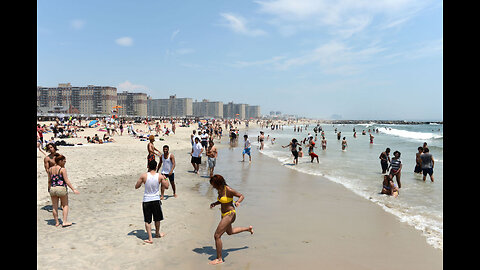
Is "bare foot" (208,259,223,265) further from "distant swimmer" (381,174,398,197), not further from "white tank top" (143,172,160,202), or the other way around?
"distant swimmer" (381,174,398,197)

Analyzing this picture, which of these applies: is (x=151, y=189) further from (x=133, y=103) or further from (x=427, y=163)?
(x=133, y=103)

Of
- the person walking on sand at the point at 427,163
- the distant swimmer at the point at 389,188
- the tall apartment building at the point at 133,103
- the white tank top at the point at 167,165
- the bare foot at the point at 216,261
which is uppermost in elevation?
the tall apartment building at the point at 133,103

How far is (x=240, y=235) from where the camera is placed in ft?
19.4

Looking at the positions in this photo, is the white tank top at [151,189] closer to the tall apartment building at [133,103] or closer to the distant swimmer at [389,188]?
the distant swimmer at [389,188]

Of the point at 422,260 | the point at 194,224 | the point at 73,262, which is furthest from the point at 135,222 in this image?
the point at 422,260

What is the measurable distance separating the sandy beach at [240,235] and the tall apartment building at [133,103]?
523 feet

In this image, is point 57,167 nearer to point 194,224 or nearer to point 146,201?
point 146,201

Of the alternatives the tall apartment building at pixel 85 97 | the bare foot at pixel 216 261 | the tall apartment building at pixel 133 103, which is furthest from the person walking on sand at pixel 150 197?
the tall apartment building at pixel 133 103

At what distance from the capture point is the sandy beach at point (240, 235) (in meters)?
4.69

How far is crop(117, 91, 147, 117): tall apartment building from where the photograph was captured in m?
159

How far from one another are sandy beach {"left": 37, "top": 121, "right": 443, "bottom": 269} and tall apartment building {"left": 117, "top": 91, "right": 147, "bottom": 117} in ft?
523
